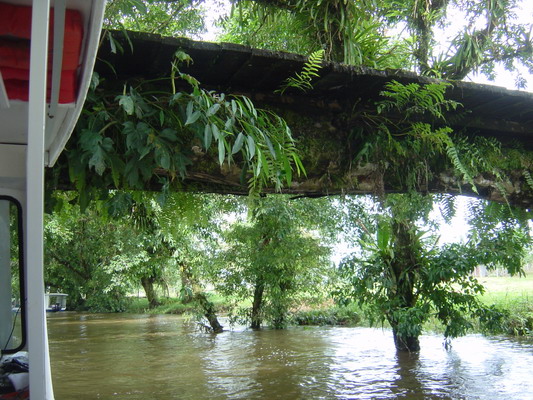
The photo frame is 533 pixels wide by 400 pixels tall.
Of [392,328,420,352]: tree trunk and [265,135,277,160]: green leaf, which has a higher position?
[265,135,277,160]: green leaf

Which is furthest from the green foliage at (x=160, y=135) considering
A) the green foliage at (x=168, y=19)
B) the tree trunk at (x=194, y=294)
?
the tree trunk at (x=194, y=294)

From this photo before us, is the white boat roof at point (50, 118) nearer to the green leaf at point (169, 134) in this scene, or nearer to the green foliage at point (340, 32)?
the green leaf at point (169, 134)

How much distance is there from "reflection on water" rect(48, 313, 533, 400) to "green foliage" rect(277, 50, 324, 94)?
20.8 ft

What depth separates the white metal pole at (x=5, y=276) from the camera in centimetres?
286

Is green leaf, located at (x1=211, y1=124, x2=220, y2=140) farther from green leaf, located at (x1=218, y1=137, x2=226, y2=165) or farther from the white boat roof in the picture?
the white boat roof

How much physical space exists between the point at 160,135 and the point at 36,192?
188cm

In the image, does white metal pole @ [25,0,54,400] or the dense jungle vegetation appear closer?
white metal pole @ [25,0,54,400]

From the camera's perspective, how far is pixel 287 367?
11.5 meters

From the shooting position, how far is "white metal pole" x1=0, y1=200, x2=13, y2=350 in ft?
9.37

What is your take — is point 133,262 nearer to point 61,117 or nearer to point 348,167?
point 348,167

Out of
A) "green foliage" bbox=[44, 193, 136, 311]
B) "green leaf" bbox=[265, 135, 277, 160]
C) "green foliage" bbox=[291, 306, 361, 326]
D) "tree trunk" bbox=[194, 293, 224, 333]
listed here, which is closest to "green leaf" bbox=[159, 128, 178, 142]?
"green leaf" bbox=[265, 135, 277, 160]

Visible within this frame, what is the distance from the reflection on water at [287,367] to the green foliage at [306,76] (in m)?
6.32

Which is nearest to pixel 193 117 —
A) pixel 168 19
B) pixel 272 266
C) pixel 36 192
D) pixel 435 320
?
pixel 36 192

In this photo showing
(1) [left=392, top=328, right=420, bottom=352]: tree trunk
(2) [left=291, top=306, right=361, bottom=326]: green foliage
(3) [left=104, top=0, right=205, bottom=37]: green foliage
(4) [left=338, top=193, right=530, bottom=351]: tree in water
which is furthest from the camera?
(2) [left=291, top=306, right=361, bottom=326]: green foliage
